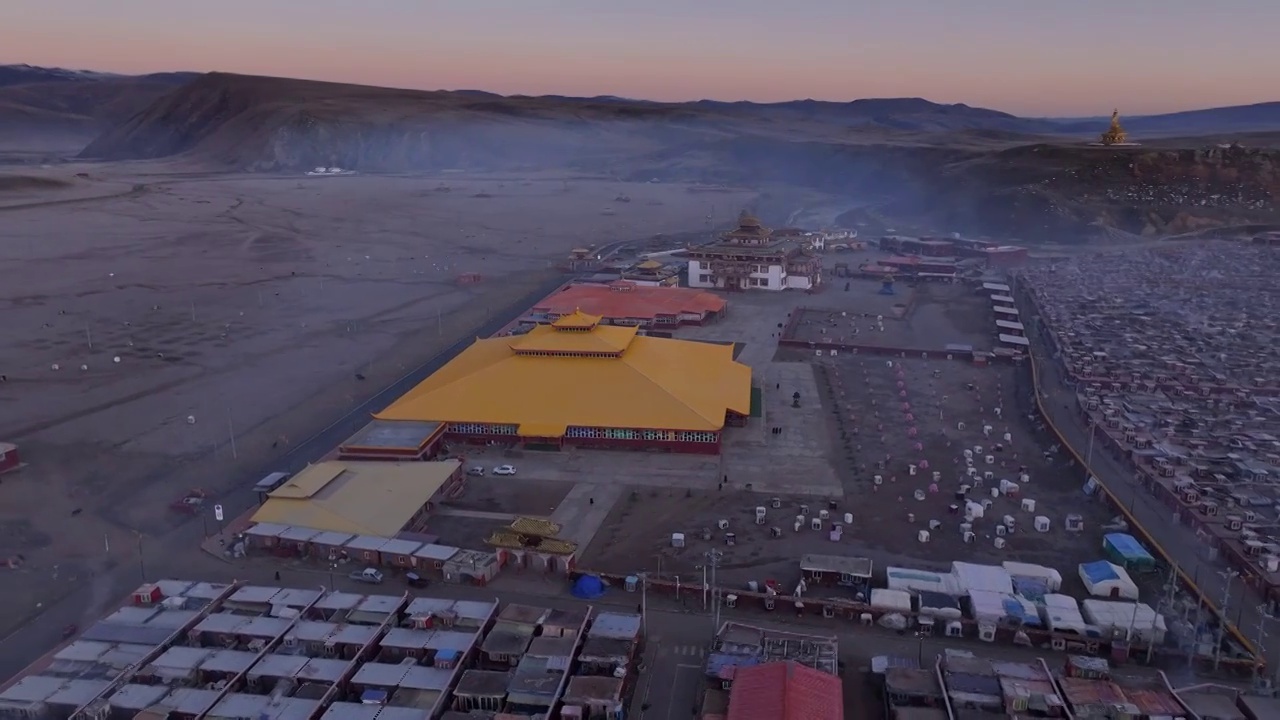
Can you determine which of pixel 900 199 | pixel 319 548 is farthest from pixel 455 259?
pixel 900 199

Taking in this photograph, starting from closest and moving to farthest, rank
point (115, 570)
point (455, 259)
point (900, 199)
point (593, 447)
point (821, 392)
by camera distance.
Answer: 1. point (115, 570)
2. point (593, 447)
3. point (821, 392)
4. point (455, 259)
5. point (900, 199)

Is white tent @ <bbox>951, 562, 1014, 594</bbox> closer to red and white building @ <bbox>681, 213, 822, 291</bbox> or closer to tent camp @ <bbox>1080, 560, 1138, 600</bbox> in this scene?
tent camp @ <bbox>1080, 560, 1138, 600</bbox>

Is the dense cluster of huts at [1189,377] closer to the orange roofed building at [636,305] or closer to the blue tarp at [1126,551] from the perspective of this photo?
the blue tarp at [1126,551]

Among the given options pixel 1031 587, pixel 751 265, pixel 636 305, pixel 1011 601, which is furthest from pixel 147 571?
pixel 751 265

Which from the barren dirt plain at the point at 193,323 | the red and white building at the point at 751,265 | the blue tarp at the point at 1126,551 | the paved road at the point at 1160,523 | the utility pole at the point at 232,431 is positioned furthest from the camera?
the red and white building at the point at 751,265

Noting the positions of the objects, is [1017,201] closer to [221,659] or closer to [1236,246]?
[1236,246]

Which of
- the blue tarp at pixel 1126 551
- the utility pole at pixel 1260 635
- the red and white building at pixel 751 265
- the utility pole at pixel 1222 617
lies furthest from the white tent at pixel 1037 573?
the red and white building at pixel 751 265
